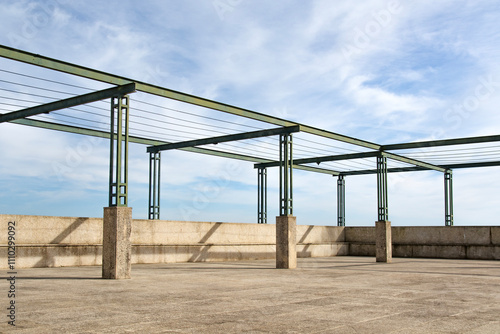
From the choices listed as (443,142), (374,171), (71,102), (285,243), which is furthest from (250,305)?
(374,171)

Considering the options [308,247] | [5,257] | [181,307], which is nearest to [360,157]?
[308,247]

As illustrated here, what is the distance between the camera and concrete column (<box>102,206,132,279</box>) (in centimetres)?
1503

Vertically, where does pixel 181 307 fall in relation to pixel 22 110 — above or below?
below

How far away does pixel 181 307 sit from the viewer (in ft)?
30.9

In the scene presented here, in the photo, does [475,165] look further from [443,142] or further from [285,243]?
[285,243]

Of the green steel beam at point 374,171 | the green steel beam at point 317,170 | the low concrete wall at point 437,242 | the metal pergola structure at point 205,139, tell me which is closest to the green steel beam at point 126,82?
the metal pergola structure at point 205,139

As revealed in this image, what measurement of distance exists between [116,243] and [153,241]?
8.47 metres

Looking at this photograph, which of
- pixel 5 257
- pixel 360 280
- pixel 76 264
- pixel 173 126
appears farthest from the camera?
pixel 173 126

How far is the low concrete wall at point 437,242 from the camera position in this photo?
3055 centimetres

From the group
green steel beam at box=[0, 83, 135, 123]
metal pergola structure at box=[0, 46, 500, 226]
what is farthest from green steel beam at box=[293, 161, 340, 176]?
green steel beam at box=[0, 83, 135, 123]

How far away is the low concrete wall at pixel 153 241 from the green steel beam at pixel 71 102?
394cm

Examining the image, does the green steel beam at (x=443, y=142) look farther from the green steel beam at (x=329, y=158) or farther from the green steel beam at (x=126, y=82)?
the green steel beam at (x=126, y=82)

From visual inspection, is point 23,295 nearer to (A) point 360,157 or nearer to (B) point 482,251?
(A) point 360,157

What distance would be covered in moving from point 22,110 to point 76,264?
6.28m
